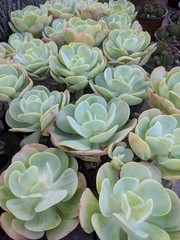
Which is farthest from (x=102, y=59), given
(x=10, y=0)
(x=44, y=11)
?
(x=10, y=0)

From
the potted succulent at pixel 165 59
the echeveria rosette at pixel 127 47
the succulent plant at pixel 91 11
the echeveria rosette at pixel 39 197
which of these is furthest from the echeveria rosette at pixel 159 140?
the potted succulent at pixel 165 59

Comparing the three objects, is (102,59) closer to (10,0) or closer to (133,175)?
Answer: (133,175)

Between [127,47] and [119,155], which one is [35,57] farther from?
[119,155]

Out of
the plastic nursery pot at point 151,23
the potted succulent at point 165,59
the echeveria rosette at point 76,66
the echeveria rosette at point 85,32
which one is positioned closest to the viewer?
the echeveria rosette at point 76,66

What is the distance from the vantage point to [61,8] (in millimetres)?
1133

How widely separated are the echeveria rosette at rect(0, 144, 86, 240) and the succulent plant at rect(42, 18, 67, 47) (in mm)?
436

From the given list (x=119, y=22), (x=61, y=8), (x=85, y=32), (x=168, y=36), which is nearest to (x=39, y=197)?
(x=85, y=32)

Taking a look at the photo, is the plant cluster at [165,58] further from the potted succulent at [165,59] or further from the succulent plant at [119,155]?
the succulent plant at [119,155]

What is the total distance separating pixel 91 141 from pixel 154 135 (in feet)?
0.35

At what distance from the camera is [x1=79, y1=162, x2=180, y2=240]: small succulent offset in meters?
0.52

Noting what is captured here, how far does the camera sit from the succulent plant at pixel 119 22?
1.01m

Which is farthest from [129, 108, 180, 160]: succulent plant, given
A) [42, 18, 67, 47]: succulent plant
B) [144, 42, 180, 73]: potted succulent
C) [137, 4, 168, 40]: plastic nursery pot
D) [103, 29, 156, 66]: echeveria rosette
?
[137, 4, 168, 40]: plastic nursery pot

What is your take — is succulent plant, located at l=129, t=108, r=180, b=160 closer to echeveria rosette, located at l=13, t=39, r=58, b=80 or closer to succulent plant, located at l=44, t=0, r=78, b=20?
echeveria rosette, located at l=13, t=39, r=58, b=80

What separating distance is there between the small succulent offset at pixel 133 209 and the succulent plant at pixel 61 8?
65cm
